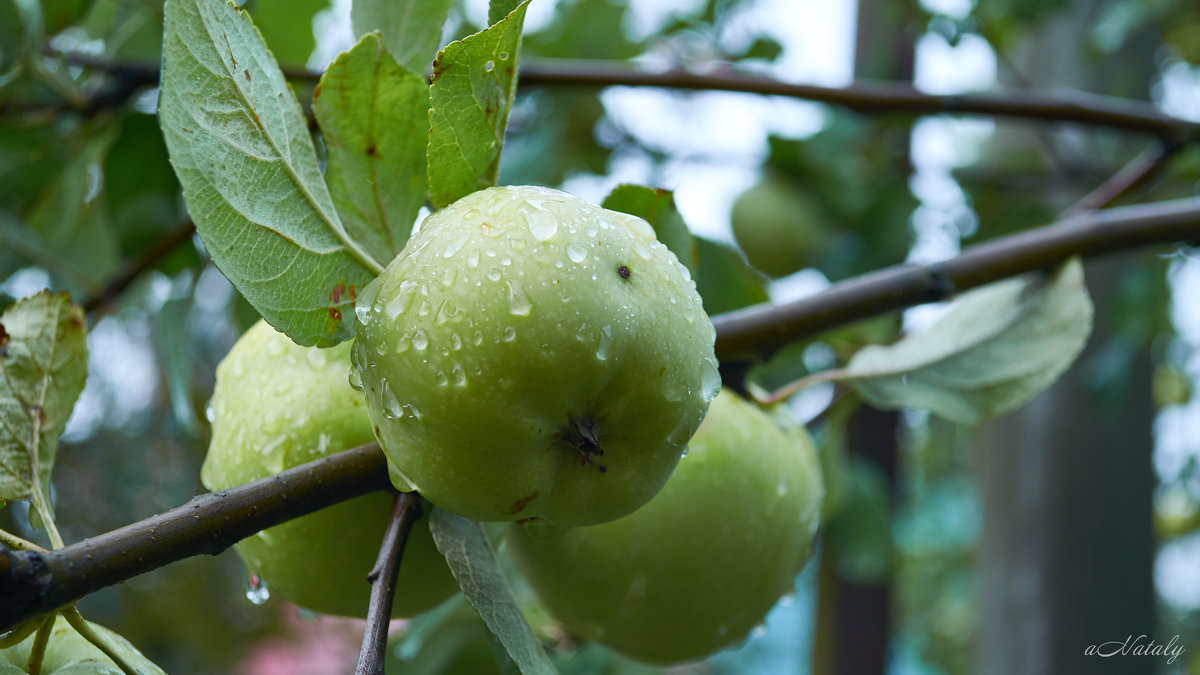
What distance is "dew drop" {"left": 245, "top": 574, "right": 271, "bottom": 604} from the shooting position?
0.42 metres

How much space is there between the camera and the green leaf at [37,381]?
356 mm

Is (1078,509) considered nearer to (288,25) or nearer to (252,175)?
(288,25)

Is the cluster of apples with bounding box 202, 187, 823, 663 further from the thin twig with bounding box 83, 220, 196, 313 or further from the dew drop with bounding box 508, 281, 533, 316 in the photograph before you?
the thin twig with bounding box 83, 220, 196, 313

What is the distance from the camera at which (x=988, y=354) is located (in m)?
0.53

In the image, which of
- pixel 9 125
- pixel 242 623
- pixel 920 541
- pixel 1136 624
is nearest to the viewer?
pixel 9 125

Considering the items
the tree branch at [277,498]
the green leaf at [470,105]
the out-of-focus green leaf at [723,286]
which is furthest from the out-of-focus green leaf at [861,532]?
the green leaf at [470,105]

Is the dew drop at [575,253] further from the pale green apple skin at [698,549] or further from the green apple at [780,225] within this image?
the green apple at [780,225]

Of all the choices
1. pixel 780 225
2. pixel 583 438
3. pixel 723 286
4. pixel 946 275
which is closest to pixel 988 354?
pixel 946 275

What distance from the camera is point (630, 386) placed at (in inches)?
11.1

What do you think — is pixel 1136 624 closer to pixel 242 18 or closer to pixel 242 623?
pixel 242 18

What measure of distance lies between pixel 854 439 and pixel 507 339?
1243mm

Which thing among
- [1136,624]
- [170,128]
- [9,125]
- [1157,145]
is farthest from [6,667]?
[1136,624]

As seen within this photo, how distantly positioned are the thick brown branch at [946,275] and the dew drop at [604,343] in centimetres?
17

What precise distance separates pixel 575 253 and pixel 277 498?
0.42 ft
